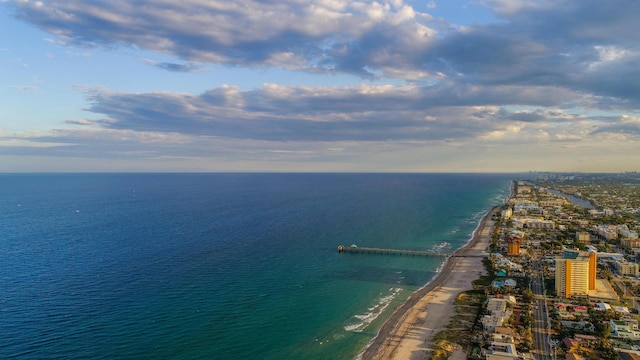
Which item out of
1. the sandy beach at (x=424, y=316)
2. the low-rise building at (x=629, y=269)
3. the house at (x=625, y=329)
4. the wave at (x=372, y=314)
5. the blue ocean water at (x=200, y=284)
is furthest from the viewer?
the low-rise building at (x=629, y=269)

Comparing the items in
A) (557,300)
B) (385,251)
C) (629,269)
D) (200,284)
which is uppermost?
(200,284)

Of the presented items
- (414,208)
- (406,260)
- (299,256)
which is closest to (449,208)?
(414,208)

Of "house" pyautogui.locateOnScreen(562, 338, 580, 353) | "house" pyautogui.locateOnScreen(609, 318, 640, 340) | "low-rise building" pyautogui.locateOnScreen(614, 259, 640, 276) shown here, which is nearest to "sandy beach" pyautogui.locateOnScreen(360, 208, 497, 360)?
"house" pyautogui.locateOnScreen(562, 338, 580, 353)

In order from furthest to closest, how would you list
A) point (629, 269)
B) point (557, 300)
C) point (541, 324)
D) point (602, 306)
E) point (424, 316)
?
point (629, 269), point (557, 300), point (602, 306), point (424, 316), point (541, 324)

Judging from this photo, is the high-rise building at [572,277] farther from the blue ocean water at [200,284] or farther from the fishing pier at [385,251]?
the fishing pier at [385,251]

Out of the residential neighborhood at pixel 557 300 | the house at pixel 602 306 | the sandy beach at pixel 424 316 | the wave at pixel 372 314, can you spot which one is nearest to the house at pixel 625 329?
the residential neighborhood at pixel 557 300

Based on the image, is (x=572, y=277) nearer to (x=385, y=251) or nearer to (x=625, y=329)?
(x=625, y=329)

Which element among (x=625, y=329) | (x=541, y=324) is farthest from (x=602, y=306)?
(x=541, y=324)

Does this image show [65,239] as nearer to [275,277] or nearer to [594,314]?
[275,277]

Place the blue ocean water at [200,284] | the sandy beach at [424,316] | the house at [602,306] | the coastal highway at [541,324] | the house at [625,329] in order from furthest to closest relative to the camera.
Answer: the house at [602,306] < the house at [625,329] < the sandy beach at [424,316] < the blue ocean water at [200,284] < the coastal highway at [541,324]

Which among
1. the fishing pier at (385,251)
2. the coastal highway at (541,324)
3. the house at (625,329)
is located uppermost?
the fishing pier at (385,251)
